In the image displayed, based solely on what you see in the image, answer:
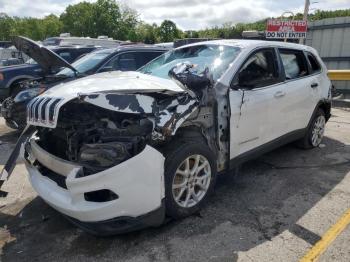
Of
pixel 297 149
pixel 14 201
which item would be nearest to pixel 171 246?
pixel 14 201

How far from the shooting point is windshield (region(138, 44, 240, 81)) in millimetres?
4078

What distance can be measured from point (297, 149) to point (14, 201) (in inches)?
171

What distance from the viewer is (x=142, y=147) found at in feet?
9.86

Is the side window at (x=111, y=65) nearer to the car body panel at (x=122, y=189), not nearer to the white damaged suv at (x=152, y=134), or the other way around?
the white damaged suv at (x=152, y=134)

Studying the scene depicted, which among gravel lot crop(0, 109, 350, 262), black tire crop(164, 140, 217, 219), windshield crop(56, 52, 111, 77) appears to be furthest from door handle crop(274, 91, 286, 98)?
windshield crop(56, 52, 111, 77)

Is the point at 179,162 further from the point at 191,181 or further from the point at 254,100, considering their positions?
the point at 254,100

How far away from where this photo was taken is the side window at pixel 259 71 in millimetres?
4078

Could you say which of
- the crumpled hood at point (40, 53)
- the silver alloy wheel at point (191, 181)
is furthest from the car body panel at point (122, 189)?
the crumpled hood at point (40, 53)

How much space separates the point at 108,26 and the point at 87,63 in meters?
49.0

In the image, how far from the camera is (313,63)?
5625 mm

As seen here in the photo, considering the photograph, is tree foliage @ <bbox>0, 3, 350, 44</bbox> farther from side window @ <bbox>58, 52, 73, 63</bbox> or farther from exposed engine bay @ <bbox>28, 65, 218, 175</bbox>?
exposed engine bay @ <bbox>28, 65, 218, 175</bbox>

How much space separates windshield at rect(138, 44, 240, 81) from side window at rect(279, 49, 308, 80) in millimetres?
993

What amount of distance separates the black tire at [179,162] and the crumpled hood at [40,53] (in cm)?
182

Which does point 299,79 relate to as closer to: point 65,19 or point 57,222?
point 57,222
